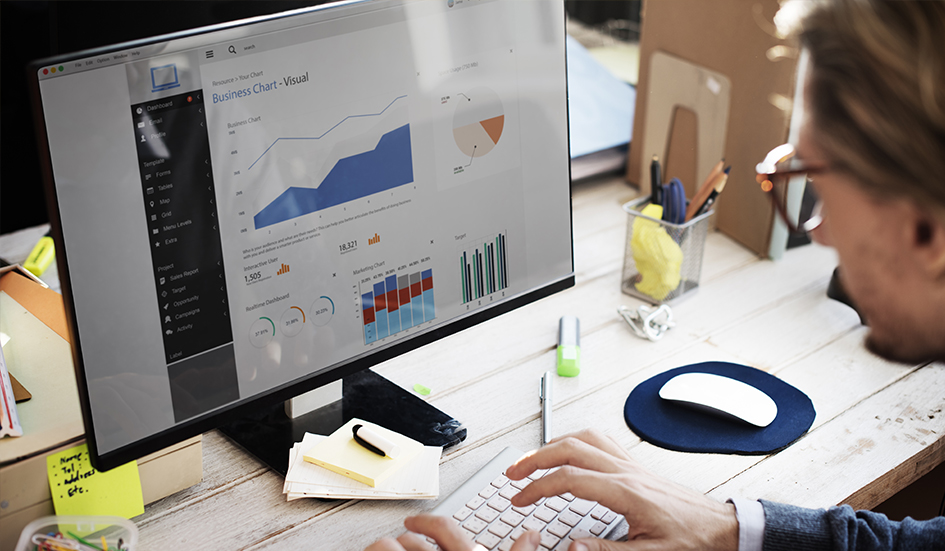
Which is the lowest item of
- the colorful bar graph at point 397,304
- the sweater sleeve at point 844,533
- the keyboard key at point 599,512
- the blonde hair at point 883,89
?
the sweater sleeve at point 844,533

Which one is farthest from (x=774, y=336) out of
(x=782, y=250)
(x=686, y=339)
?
(x=782, y=250)

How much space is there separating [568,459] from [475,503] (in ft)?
0.34

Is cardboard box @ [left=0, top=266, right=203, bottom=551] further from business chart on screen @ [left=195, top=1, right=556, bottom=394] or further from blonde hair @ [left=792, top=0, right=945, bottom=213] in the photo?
blonde hair @ [left=792, top=0, right=945, bottom=213]

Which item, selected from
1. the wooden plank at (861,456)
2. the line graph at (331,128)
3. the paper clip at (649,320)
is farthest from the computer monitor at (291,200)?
the wooden plank at (861,456)

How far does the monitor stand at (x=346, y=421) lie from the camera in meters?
A: 0.90

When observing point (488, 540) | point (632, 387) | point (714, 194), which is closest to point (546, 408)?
point (632, 387)

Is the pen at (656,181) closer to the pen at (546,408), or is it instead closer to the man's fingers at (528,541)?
the pen at (546,408)

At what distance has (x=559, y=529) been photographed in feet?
2.54

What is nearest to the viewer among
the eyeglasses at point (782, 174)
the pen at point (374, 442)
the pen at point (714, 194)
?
the eyeglasses at point (782, 174)

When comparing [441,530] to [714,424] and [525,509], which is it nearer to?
[525,509]

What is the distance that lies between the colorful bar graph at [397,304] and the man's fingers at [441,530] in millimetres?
216

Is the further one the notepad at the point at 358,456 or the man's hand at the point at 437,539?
the notepad at the point at 358,456

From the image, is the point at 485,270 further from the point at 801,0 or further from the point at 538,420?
the point at 801,0

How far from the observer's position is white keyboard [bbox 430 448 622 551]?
0.76 m
